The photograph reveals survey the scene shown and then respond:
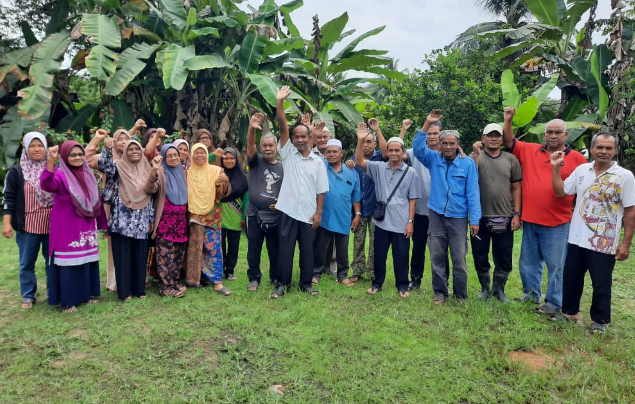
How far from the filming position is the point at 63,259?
3775 mm

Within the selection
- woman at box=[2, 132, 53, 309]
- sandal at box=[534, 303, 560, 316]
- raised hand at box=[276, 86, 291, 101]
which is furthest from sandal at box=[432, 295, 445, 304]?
woman at box=[2, 132, 53, 309]

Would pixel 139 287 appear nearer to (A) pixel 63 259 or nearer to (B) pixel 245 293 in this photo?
(A) pixel 63 259

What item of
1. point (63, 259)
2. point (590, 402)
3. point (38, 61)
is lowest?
point (590, 402)

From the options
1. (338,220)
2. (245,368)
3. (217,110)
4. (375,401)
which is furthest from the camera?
(217,110)

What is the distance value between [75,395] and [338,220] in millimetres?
3075

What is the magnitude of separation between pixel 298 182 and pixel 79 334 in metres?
2.40

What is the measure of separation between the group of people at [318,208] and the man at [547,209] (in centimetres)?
1

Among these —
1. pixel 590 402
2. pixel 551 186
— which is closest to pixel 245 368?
pixel 590 402

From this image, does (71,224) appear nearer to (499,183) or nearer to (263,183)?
(263,183)

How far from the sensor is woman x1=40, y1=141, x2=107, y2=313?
12.2 feet

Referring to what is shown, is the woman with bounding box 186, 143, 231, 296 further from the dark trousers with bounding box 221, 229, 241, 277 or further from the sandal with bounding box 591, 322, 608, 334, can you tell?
the sandal with bounding box 591, 322, 608, 334

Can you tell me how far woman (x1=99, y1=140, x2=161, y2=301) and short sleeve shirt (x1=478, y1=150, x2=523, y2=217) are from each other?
3.29m

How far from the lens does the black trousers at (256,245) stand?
182 inches

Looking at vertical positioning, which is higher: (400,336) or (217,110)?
(217,110)
